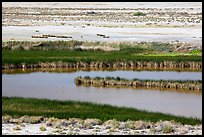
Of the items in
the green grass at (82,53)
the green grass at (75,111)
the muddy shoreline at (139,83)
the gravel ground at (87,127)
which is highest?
the gravel ground at (87,127)

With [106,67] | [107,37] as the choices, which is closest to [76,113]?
[106,67]

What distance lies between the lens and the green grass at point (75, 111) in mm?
19562

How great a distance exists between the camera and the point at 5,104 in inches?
858

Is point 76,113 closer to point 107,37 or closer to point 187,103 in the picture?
point 187,103

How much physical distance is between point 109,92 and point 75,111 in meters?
7.36

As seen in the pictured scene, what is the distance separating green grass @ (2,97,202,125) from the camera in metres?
19.6

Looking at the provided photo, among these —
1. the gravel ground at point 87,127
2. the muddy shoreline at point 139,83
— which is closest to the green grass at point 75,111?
the gravel ground at point 87,127

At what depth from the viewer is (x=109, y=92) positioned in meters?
28.2

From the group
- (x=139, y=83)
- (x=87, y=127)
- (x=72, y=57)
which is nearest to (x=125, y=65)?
(x=72, y=57)

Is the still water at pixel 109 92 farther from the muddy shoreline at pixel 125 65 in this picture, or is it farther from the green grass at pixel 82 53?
the green grass at pixel 82 53

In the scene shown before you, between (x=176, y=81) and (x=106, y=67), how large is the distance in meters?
7.62

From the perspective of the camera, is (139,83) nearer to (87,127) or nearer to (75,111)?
(75,111)

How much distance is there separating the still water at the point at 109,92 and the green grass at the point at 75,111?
2.02m

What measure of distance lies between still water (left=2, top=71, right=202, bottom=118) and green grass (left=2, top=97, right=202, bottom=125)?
2018 mm
